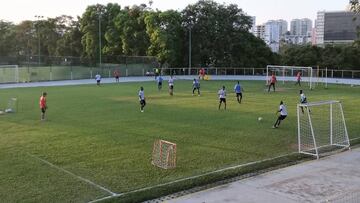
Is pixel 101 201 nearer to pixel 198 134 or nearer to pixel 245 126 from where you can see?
pixel 198 134

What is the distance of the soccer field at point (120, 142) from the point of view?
487 inches

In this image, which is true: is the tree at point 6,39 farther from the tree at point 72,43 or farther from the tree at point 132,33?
the tree at point 132,33

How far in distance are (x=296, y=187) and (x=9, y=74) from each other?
48.6m

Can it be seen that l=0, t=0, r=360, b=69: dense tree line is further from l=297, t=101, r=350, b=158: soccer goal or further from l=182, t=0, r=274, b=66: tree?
l=297, t=101, r=350, b=158: soccer goal

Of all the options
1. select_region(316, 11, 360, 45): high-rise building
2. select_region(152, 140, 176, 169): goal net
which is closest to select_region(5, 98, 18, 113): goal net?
select_region(152, 140, 176, 169): goal net

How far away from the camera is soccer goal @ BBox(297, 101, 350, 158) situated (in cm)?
1664

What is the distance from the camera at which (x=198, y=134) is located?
19703mm

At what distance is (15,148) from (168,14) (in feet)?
173

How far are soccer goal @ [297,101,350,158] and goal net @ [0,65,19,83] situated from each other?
129 feet

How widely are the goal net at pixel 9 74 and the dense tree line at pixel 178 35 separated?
12354mm

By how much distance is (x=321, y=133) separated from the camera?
65.6 ft

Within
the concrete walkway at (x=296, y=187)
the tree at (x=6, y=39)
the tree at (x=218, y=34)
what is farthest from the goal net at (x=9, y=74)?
the concrete walkway at (x=296, y=187)

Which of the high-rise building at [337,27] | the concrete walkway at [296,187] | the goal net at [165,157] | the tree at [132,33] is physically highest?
the high-rise building at [337,27]

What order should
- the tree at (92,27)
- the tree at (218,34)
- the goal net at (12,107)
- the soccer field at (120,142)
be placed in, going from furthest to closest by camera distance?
the tree at (92,27) → the tree at (218,34) → the goal net at (12,107) → the soccer field at (120,142)
